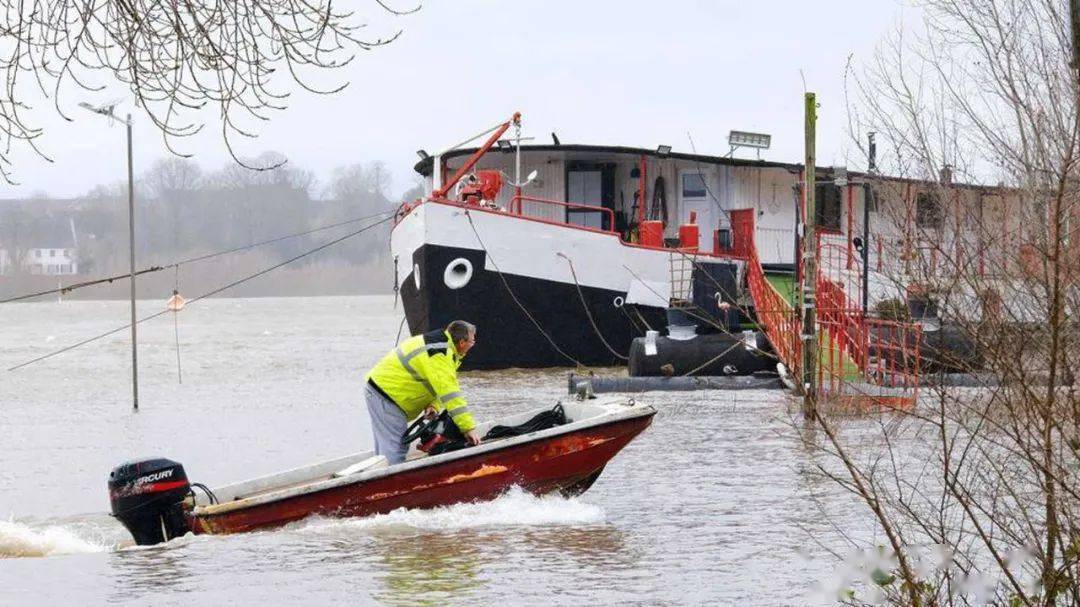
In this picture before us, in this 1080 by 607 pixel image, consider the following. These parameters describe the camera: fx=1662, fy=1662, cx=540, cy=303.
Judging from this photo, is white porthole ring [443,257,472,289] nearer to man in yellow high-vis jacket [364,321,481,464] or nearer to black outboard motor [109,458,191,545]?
man in yellow high-vis jacket [364,321,481,464]

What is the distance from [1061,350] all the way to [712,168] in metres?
28.2

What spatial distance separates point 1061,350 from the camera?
7152 millimetres

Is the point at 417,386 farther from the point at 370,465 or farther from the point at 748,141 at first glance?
the point at 748,141

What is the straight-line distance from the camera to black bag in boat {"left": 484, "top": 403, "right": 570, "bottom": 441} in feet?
45.3

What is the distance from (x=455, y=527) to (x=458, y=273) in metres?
19.9

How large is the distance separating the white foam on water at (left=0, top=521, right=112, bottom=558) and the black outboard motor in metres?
0.96

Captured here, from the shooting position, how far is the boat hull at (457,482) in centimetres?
1281

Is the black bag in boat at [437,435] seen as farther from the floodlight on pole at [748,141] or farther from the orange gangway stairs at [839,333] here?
the floodlight on pole at [748,141]

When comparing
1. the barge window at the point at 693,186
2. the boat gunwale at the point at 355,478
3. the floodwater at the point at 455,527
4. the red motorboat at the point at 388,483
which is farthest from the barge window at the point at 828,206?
the boat gunwale at the point at 355,478

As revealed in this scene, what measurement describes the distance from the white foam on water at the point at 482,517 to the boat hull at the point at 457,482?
6 cm

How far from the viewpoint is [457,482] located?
13055mm

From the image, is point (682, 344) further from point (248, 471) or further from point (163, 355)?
point (163, 355)

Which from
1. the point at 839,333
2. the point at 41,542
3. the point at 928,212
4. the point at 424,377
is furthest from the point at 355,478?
the point at 839,333

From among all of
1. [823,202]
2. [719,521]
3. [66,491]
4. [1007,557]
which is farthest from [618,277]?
[1007,557]
